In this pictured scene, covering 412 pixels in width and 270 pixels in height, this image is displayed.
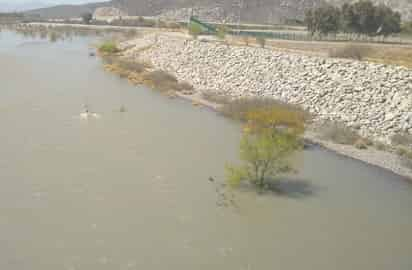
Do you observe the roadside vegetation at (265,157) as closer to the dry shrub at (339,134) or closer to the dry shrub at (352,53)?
the dry shrub at (339,134)

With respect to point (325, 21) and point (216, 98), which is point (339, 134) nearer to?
point (216, 98)

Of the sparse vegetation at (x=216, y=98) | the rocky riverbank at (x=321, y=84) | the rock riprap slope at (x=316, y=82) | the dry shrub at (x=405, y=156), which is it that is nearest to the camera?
the dry shrub at (x=405, y=156)

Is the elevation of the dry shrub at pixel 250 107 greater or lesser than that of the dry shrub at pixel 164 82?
lesser

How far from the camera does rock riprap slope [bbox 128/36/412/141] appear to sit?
18.9 metres

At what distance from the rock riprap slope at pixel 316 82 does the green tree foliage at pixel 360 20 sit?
1391 cm

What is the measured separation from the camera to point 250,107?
69.9ft

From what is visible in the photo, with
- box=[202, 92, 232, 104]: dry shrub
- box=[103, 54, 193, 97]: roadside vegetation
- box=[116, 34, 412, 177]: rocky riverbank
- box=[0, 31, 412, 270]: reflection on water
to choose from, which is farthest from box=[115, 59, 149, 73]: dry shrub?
box=[0, 31, 412, 270]: reflection on water

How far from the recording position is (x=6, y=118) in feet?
67.3

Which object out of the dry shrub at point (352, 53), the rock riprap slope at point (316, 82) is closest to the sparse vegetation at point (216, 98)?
the rock riprap slope at point (316, 82)

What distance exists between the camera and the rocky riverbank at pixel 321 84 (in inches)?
706

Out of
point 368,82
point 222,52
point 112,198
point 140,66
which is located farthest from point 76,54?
point 112,198

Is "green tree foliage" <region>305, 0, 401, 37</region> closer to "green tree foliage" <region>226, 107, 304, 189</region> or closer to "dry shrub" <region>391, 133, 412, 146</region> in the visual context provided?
"dry shrub" <region>391, 133, 412, 146</region>

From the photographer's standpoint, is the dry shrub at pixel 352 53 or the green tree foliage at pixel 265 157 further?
the dry shrub at pixel 352 53

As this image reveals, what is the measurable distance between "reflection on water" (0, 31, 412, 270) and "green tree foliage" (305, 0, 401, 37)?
27.9m
